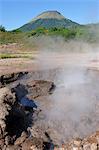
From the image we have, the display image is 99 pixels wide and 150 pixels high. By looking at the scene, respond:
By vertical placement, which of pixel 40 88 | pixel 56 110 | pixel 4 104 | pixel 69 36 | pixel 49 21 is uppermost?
pixel 69 36

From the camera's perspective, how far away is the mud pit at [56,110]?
424 inches

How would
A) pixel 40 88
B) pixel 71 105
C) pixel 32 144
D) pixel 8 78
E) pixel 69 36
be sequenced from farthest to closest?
pixel 69 36 < pixel 8 78 < pixel 40 88 < pixel 71 105 < pixel 32 144

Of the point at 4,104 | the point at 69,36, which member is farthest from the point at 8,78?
the point at 69,36

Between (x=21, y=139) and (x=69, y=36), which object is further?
(x=69, y=36)

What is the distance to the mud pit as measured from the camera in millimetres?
10766

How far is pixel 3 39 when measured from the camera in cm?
5103

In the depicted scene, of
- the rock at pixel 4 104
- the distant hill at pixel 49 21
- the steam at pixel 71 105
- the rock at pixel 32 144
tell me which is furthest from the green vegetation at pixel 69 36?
the distant hill at pixel 49 21

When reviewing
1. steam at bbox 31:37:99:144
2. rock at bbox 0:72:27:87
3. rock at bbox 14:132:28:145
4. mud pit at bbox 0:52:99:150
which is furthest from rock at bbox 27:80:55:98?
rock at bbox 14:132:28:145

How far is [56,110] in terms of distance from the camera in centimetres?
1343

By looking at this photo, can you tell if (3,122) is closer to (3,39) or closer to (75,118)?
(75,118)

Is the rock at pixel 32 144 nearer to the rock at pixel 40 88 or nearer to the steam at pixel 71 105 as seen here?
the steam at pixel 71 105

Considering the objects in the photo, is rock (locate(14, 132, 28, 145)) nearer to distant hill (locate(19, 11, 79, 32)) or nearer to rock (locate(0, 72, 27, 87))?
rock (locate(0, 72, 27, 87))

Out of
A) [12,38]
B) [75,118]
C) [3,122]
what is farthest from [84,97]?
[12,38]

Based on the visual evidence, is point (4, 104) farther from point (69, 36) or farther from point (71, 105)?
point (69, 36)
